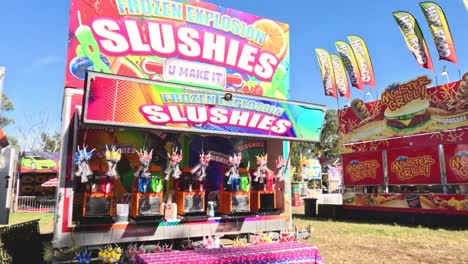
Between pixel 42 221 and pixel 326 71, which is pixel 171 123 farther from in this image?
pixel 326 71

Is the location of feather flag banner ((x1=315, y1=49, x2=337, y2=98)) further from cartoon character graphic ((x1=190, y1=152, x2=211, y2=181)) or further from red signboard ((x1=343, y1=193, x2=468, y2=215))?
cartoon character graphic ((x1=190, y1=152, x2=211, y2=181))

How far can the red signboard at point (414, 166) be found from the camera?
52.5 ft

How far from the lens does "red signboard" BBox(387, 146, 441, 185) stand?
52.5ft

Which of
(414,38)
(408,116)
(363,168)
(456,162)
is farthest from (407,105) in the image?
(363,168)

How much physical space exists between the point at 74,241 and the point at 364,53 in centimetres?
1903

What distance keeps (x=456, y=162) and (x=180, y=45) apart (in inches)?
523

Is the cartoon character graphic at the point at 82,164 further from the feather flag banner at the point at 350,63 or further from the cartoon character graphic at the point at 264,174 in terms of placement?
the feather flag banner at the point at 350,63

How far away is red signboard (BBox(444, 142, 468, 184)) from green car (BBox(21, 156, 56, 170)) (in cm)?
2696

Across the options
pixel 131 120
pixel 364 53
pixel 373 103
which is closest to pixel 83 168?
pixel 131 120

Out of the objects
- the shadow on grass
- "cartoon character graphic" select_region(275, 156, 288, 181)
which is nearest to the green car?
the shadow on grass

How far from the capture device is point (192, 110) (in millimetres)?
6570

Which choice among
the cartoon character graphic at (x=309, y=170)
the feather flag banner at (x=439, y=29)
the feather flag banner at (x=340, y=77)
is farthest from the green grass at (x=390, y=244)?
the cartoon character graphic at (x=309, y=170)

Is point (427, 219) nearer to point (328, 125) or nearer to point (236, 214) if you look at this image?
point (236, 214)

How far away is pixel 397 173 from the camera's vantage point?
692 inches
